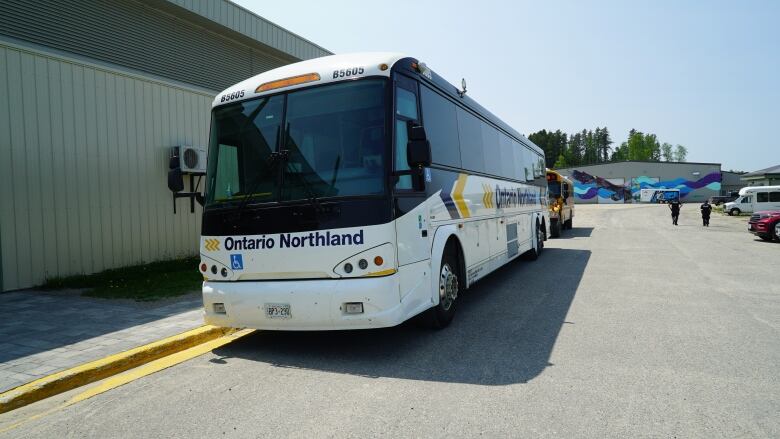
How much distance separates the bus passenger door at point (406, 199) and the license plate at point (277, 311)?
1.25 meters

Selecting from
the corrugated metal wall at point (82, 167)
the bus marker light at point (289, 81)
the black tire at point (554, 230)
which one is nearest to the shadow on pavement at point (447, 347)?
the bus marker light at point (289, 81)

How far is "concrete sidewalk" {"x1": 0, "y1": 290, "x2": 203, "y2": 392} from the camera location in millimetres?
5031

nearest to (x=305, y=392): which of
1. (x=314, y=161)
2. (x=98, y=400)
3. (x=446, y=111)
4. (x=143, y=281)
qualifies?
(x=98, y=400)

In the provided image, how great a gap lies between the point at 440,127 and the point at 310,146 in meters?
2.15

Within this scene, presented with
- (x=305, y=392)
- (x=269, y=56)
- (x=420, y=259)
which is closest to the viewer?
(x=305, y=392)

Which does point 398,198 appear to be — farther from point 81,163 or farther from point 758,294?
point 81,163

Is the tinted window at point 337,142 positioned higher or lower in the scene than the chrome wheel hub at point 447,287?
higher

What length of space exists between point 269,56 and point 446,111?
12668mm

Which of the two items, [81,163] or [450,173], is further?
[81,163]

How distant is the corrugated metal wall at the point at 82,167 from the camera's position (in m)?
8.90

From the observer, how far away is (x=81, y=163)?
9984 mm

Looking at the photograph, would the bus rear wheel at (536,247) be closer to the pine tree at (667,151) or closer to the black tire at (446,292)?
the black tire at (446,292)

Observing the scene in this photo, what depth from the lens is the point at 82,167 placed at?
10008 millimetres

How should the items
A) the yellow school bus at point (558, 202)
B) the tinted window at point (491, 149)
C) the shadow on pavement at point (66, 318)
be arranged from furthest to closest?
the yellow school bus at point (558, 202) < the tinted window at point (491, 149) < the shadow on pavement at point (66, 318)
